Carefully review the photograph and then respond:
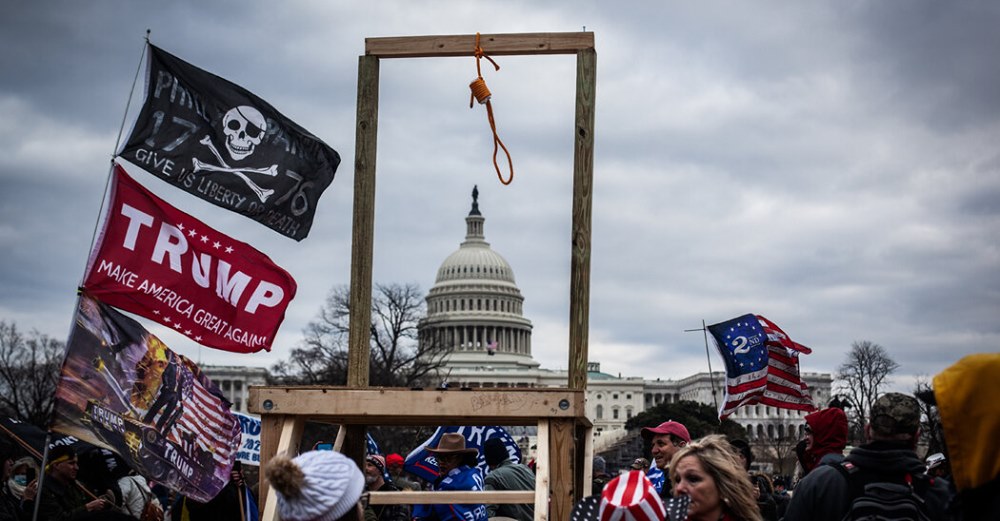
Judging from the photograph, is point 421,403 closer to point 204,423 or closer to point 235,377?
point 204,423

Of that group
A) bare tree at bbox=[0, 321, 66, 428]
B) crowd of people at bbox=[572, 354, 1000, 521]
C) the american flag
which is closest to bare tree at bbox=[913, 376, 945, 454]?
crowd of people at bbox=[572, 354, 1000, 521]

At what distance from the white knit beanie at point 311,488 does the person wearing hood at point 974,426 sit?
1800 millimetres

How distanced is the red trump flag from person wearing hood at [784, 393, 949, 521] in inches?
136

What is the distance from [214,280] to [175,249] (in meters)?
0.30

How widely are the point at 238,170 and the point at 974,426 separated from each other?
5004 millimetres

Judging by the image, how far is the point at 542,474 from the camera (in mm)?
5309

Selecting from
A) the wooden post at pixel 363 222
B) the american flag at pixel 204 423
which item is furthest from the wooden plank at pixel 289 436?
the american flag at pixel 204 423

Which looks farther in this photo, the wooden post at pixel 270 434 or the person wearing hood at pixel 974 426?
the wooden post at pixel 270 434

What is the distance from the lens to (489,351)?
133m

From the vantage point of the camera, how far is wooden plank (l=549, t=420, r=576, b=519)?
5.42 metres

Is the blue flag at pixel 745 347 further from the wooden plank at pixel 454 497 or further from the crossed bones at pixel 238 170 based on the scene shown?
the wooden plank at pixel 454 497

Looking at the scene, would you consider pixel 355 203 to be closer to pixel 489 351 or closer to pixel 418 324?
pixel 418 324

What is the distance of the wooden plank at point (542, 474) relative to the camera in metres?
5.19

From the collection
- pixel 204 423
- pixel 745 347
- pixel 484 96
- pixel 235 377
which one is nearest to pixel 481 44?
pixel 484 96
